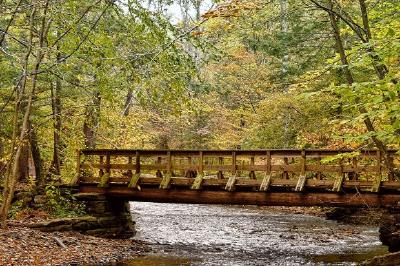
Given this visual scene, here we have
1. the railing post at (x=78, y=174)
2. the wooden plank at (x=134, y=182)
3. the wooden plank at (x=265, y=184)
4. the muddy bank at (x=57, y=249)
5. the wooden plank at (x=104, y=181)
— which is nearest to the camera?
the muddy bank at (x=57, y=249)

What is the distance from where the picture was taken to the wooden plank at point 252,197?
1398cm

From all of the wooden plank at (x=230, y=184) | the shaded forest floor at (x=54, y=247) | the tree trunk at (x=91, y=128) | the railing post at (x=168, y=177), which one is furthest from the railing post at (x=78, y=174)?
the wooden plank at (x=230, y=184)

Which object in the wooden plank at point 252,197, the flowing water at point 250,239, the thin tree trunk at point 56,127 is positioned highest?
the thin tree trunk at point 56,127

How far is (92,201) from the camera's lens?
660 inches

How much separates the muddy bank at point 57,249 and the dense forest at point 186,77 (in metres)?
1.06

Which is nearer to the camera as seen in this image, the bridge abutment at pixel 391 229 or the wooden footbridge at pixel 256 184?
the wooden footbridge at pixel 256 184

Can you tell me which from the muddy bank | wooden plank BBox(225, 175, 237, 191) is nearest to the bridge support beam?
the muddy bank

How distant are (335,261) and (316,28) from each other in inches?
474

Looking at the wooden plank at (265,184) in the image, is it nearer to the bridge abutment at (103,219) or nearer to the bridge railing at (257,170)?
the bridge railing at (257,170)

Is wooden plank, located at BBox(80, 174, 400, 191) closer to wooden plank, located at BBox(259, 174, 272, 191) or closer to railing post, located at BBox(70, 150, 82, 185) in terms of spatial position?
wooden plank, located at BBox(259, 174, 272, 191)

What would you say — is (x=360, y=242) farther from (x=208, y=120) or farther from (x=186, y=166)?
(x=208, y=120)

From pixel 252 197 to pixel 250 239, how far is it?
2207 millimetres

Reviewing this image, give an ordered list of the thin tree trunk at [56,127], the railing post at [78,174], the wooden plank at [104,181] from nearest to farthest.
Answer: the thin tree trunk at [56,127] → the wooden plank at [104,181] → the railing post at [78,174]

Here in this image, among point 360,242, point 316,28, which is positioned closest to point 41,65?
point 360,242
